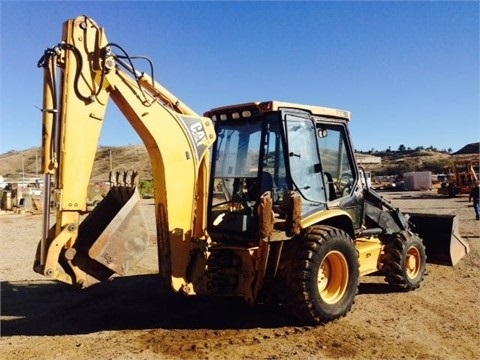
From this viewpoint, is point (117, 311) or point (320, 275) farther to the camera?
point (117, 311)

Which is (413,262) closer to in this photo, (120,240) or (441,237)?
(441,237)

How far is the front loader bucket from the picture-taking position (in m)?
7.99

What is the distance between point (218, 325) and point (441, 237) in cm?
477

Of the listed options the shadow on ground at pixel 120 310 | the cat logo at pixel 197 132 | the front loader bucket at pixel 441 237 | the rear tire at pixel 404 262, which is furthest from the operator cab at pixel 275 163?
the front loader bucket at pixel 441 237

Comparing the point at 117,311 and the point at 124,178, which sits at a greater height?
the point at 124,178

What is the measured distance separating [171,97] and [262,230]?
→ 1796mm

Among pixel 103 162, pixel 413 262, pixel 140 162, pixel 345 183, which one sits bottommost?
pixel 413 262

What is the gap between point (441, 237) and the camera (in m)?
8.08

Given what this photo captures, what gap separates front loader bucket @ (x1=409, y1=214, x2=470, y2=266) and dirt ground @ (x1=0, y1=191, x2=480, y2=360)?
2.21ft

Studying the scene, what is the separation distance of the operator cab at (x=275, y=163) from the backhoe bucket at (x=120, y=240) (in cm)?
102

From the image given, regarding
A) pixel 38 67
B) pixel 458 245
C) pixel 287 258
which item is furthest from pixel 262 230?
pixel 458 245

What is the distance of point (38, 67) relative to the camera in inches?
173

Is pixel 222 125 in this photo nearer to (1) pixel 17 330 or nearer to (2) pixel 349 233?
(2) pixel 349 233

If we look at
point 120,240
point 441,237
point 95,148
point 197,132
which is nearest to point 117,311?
point 120,240
